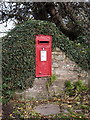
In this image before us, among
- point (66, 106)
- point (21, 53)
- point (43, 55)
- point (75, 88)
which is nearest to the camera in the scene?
point (66, 106)

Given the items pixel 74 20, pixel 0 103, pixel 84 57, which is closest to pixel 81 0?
pixel 74 20

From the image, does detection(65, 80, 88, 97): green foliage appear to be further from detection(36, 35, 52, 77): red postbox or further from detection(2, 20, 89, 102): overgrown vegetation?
detection(2, 20, 89, 102): overgrown vegetation

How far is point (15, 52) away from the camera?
4.39 m

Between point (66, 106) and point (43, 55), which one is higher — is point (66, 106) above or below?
below

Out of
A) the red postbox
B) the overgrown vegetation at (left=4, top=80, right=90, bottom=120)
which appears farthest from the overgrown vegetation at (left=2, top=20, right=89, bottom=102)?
the overgrown vegetation at (left=4, top=80, right=90, bottom=120)

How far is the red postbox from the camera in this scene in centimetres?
467

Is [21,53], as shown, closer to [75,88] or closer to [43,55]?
[43,55]

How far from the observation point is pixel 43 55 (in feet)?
15.4

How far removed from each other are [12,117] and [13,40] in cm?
223

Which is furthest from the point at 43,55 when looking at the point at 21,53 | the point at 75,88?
the point at 75,88

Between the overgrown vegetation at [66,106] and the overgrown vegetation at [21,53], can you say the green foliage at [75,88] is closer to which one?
the overgrown vegetation at [66,106]

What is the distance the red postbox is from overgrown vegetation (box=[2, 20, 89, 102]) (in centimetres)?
13

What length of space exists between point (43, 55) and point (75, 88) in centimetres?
165

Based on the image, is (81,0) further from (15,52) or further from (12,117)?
(12,117)
